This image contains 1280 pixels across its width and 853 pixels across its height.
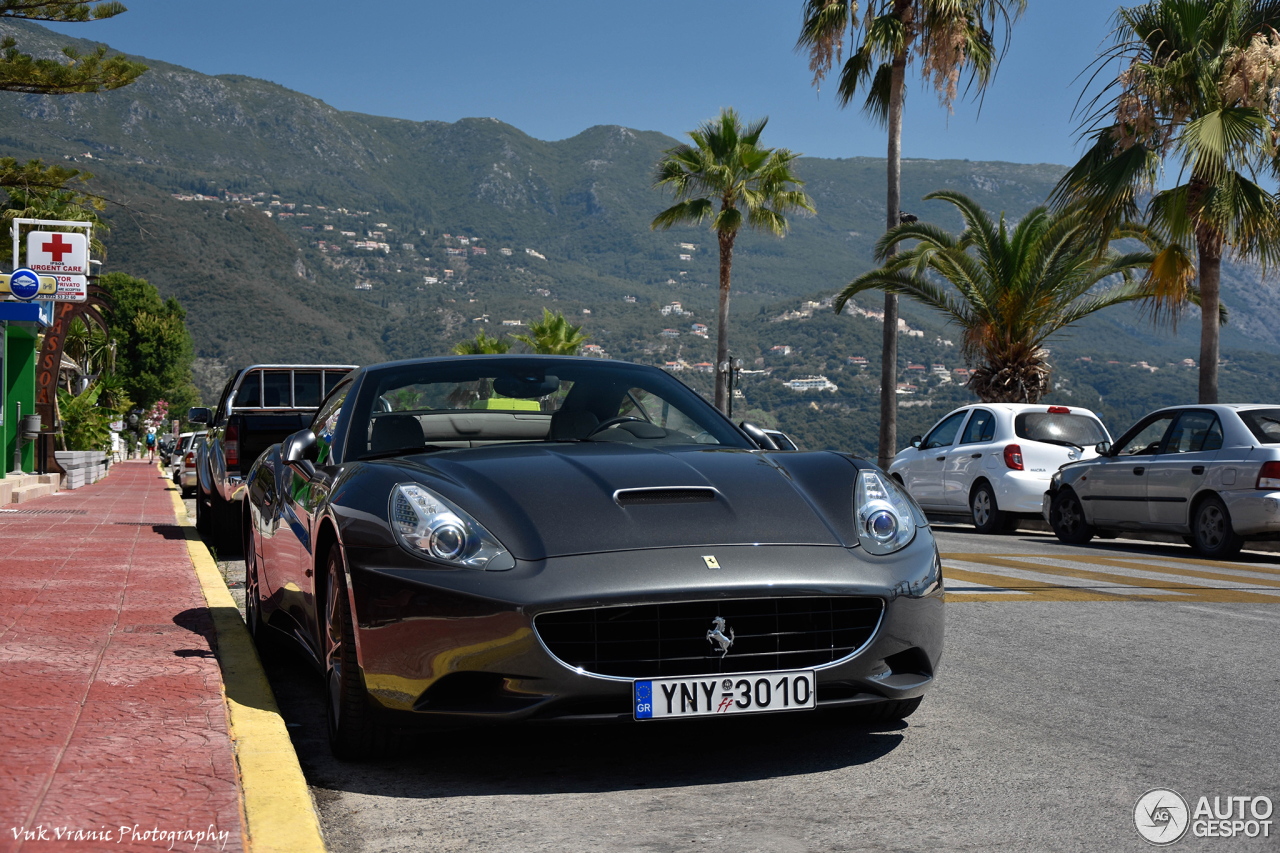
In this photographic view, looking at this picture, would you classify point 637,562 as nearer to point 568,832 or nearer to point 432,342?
point 568,832

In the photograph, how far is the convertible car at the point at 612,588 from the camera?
3570 mm

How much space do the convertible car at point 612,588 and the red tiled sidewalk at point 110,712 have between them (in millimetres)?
555

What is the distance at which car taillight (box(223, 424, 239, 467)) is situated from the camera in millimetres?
10266

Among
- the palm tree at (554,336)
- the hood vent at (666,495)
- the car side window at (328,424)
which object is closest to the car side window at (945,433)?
the car side window at (328,424)

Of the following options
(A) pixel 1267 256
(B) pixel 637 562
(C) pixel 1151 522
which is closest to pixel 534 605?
(B) pixel 637 562

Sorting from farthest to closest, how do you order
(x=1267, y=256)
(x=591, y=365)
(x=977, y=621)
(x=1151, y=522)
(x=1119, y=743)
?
(x=1267, y=256) < (x=1151, y=522) < (x=977, y=621) < (x=591, y=365) < (x=1119, y=743)

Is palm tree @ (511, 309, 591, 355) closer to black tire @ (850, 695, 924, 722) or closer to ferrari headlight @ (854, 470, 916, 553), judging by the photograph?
black tire @ (850, 695, 924, 722)

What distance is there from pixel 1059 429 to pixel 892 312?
11.4m

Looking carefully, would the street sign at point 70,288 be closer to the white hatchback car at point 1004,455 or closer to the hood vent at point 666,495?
the white hatchback car at point 1004,455

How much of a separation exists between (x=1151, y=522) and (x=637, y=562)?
10.7 metres

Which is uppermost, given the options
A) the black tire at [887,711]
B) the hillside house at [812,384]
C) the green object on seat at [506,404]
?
the green object on seat at [506,404]

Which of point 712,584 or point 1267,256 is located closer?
point 712,584

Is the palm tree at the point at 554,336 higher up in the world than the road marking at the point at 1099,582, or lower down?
higher up

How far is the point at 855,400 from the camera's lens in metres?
100
